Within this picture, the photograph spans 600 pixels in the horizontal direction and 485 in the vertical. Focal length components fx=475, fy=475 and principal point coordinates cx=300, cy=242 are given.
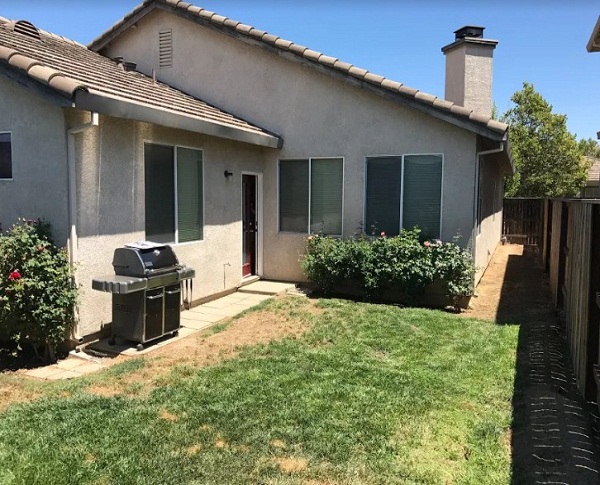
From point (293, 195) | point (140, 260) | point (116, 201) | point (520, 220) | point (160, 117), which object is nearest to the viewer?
point (140, 260)

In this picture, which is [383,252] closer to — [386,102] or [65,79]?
[386,102]

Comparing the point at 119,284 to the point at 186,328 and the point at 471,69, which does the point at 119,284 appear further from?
the point at 471,69

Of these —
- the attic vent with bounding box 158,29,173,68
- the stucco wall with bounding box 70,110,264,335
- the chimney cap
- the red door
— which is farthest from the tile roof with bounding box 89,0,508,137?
the chimney cap

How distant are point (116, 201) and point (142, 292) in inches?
58.1

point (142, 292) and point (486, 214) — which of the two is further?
point (486, 214)

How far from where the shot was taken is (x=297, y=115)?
34.2ft

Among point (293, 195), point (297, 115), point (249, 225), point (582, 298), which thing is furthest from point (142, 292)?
point (297, 115)

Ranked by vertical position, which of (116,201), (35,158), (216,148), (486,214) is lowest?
(486,214)

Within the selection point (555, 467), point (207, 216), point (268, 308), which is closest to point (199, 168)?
point (207, 216)

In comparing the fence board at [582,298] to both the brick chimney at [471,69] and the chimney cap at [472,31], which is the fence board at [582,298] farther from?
the chimney cap at [472,31]

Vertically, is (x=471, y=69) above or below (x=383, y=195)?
above

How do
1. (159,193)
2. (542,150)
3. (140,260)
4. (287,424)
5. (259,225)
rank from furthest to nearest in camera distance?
(542,150), (259,225), (159,193), (140,260), (287,424)

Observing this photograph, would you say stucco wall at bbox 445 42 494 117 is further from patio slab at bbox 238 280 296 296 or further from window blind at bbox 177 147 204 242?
window blind at bbox 177 147 204 242

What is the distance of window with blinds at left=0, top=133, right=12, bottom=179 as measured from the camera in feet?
21.2
